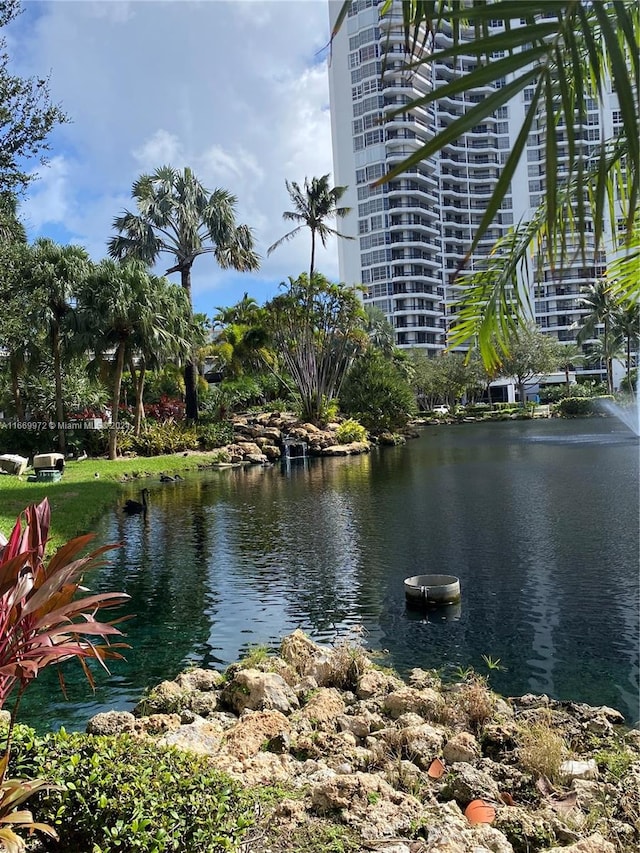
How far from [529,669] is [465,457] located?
23751 millimetres

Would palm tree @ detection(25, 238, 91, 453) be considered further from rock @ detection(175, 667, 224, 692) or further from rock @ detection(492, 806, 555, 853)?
rock @ detection(492, 806, 555, 853)

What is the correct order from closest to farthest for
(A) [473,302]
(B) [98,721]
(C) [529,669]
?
(A) [473,302] < (B) [98,721] < (C) [529,669]

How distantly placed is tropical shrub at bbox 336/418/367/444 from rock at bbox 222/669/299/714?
103 feet

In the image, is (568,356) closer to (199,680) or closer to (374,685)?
(374,685)

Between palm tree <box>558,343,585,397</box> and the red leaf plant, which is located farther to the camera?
palm tree <box>558,343,585,397</box>

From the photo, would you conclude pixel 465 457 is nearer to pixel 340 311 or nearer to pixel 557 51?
pixel 340 311

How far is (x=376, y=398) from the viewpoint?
1763 inches

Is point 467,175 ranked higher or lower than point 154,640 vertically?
higher

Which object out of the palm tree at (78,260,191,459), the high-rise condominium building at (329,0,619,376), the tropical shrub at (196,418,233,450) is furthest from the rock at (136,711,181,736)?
the high-rise condominium building at (329,0,619,376)

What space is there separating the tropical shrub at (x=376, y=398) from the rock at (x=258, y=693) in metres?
38.5

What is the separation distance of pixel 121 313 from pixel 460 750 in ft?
83.2

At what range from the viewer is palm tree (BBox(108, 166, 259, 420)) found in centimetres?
3394

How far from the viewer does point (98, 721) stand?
5.24 meters

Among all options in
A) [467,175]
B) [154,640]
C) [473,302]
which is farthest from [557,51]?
[467,175]
